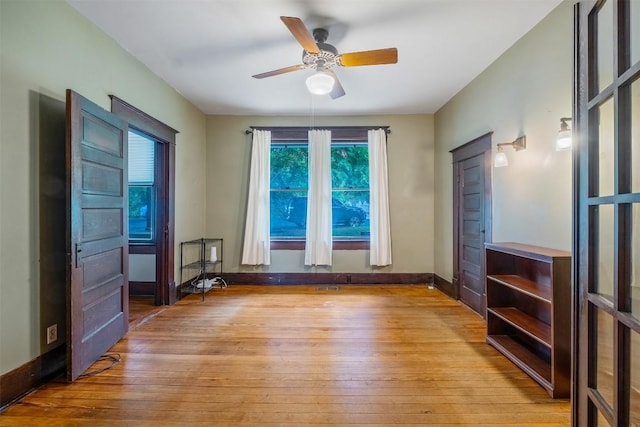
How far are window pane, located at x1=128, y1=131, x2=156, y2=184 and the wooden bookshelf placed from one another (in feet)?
14.7

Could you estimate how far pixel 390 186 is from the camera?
187 inches

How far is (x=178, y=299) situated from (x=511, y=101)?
4.54 meters

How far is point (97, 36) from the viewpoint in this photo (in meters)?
2.48

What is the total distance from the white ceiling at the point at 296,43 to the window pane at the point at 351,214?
1.64m

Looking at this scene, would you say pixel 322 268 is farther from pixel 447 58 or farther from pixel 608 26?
pixel 608 26

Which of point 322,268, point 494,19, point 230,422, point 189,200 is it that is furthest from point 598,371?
point 189,200

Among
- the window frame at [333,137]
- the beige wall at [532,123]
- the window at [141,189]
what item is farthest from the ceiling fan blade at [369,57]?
the window at [141,189]

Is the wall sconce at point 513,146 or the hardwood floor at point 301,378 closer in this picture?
the hardwood floor at point 301,378

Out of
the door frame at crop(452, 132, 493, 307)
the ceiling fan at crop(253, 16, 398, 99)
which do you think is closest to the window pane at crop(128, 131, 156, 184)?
the ceiling fan at crop(253, 16, 398, 99)

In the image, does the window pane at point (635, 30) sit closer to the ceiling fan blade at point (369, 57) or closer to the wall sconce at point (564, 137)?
the wall sconce at point (564, 137)

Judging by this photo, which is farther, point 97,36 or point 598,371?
point 97,36

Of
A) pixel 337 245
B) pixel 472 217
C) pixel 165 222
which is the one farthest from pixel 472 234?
pixel 165 222

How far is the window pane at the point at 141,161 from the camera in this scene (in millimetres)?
4184

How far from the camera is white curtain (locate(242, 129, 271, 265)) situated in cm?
462
